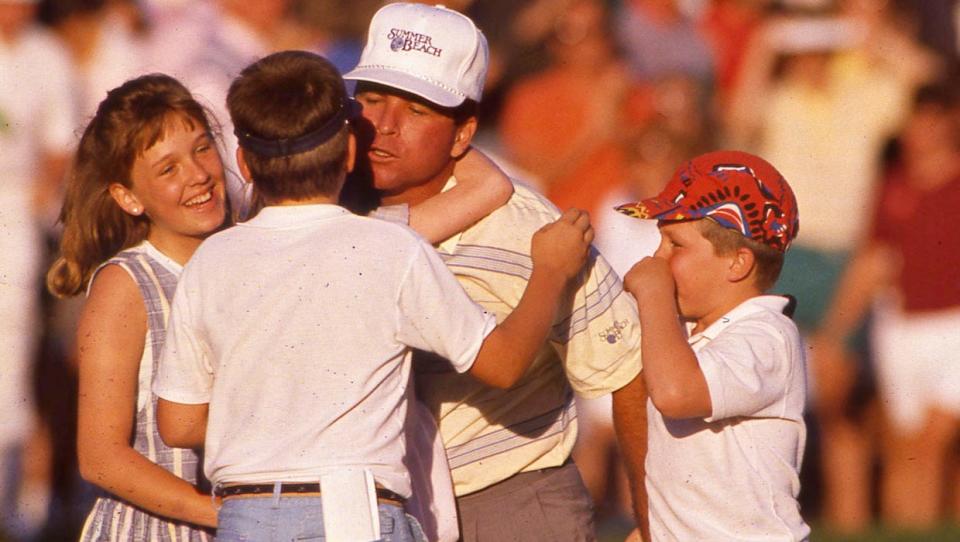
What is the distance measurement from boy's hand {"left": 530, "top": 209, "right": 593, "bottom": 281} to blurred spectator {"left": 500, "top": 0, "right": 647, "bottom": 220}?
4869 millimetres

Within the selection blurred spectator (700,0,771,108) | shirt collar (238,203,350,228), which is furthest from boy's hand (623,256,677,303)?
blurred spectator (700,0,771,108)

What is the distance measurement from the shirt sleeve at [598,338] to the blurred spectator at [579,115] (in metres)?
4.52

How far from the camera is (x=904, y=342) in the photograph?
30.7ft

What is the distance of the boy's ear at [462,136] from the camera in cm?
473

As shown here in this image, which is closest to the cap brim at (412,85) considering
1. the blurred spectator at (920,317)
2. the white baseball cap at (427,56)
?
the white baseball cap at (427,56)

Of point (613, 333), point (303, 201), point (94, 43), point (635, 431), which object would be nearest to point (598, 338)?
point (613, 333)

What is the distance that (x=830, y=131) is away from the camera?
31.4ft

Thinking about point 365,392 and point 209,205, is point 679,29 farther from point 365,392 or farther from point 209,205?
point 365,392

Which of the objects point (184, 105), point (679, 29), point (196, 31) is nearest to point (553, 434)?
point (184, 105)

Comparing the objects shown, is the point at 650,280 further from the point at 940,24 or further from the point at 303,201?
the point at 940,24

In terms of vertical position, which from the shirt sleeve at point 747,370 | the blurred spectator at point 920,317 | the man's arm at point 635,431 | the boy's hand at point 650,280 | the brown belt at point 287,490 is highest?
the boy's hand at point 650,280

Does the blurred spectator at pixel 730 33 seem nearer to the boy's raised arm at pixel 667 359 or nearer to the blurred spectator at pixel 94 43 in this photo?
the blurred spectator at pixel 94 43

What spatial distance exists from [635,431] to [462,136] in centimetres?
94

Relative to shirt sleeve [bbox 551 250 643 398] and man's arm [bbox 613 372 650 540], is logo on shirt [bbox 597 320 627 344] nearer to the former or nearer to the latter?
shirt sleeve [bbox 551 250 643 398]
